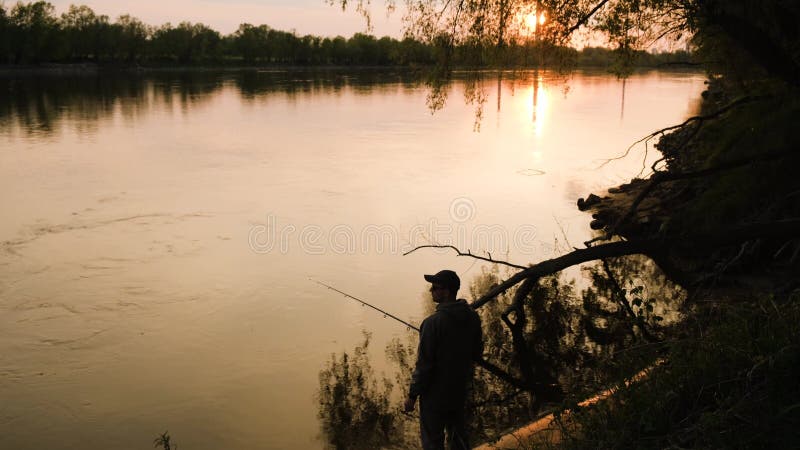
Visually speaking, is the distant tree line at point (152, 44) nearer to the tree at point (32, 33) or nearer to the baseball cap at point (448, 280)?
the tree at point (32, 33)

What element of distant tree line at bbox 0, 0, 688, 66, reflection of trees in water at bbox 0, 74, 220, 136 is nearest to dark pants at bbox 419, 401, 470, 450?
reflection of trees in water at bbox 0, 74, 220, 136

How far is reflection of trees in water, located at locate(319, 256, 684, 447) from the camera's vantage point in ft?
24.7

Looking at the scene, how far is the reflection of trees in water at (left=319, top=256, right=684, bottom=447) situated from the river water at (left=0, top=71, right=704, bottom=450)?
548 millimetres

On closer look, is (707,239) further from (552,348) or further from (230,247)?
(230,247)

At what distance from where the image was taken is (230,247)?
14.5 metres

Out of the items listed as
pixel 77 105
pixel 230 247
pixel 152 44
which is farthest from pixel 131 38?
pixel 230 247

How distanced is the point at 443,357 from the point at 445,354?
3cm

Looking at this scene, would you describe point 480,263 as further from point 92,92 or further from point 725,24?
point 92,92

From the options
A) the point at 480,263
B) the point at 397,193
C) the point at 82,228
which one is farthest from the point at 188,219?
the point at 480,263

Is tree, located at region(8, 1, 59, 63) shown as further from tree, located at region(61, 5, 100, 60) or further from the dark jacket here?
the dark jacket

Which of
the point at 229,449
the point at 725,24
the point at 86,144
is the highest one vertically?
the point at 725,24

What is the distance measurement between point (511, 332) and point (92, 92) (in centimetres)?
6003

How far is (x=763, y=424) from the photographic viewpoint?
13.3 ft

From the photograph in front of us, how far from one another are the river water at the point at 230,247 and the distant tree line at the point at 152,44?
146ft
